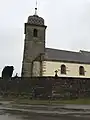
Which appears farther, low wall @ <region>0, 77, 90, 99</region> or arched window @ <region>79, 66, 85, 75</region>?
arched window @ <region>79, 66, 85, 75</region>

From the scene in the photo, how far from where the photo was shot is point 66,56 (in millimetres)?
45344

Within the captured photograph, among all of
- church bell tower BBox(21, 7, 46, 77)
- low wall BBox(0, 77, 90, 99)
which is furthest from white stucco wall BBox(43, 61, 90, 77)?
low wall BBox(0, 77, 90, 99)

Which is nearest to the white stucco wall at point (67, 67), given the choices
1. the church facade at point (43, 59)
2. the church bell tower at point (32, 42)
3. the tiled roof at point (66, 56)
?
the church facade at point (43, 59)

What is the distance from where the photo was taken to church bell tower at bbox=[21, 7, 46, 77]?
4262 cm

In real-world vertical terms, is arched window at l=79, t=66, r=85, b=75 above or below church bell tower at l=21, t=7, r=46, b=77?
below

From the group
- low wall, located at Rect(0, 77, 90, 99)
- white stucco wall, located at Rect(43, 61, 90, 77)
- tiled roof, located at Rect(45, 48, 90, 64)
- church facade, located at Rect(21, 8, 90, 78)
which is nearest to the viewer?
low wall, located at Rect(0, 77, 90, 99)

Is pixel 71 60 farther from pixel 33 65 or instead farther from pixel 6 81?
pixel 6 81


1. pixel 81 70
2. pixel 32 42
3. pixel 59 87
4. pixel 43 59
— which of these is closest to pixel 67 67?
pixel 81 70

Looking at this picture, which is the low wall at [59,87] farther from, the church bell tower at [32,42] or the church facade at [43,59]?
the church bell tower at [32,42]

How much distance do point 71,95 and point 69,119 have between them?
2065 centimetres

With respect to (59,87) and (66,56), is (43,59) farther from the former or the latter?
(59,87)

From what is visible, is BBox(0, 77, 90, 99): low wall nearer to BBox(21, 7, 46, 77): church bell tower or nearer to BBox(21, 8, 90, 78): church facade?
BBox(21, 8, 90, 78): church facade

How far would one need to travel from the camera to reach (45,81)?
99.5ft

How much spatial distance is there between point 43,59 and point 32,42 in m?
4.49
